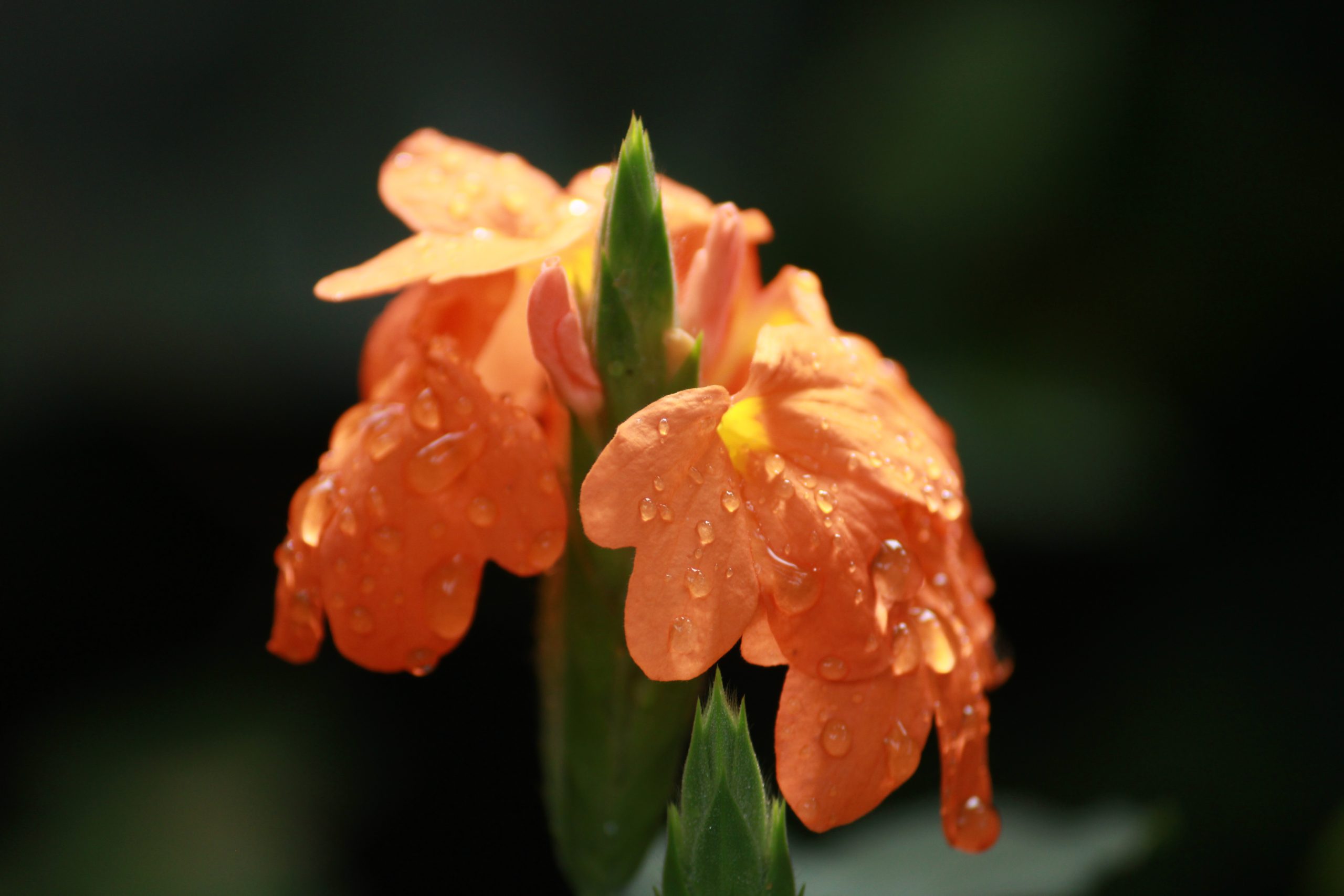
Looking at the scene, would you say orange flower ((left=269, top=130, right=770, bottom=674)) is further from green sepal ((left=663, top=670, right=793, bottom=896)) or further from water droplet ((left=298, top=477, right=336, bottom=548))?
green sepal ((left=663, top=670, right=793, bottom=896))

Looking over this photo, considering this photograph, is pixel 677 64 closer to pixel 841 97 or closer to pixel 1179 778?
pixel 841 97

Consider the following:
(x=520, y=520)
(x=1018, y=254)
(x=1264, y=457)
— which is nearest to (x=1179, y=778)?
(x=1264, y=457)

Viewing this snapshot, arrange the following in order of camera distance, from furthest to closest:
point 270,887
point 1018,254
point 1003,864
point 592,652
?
point 1018,254, point 270,887, point 1003,864, point 592,652

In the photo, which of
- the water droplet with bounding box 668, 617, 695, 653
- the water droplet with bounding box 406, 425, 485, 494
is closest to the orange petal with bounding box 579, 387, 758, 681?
the water droplet with bounding box 668, 617, 695, 653

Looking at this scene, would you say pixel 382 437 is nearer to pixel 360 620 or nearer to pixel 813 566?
pixel 360 620

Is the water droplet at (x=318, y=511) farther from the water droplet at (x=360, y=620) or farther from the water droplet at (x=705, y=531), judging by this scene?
the water droplet at (x=705, y=531)

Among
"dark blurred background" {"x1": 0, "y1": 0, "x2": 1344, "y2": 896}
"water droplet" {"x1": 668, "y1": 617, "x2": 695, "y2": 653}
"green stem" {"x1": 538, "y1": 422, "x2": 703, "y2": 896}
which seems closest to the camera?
"water droplet" {"x1": 668, "y1": 617, "x2": 695, "y2": 653}
